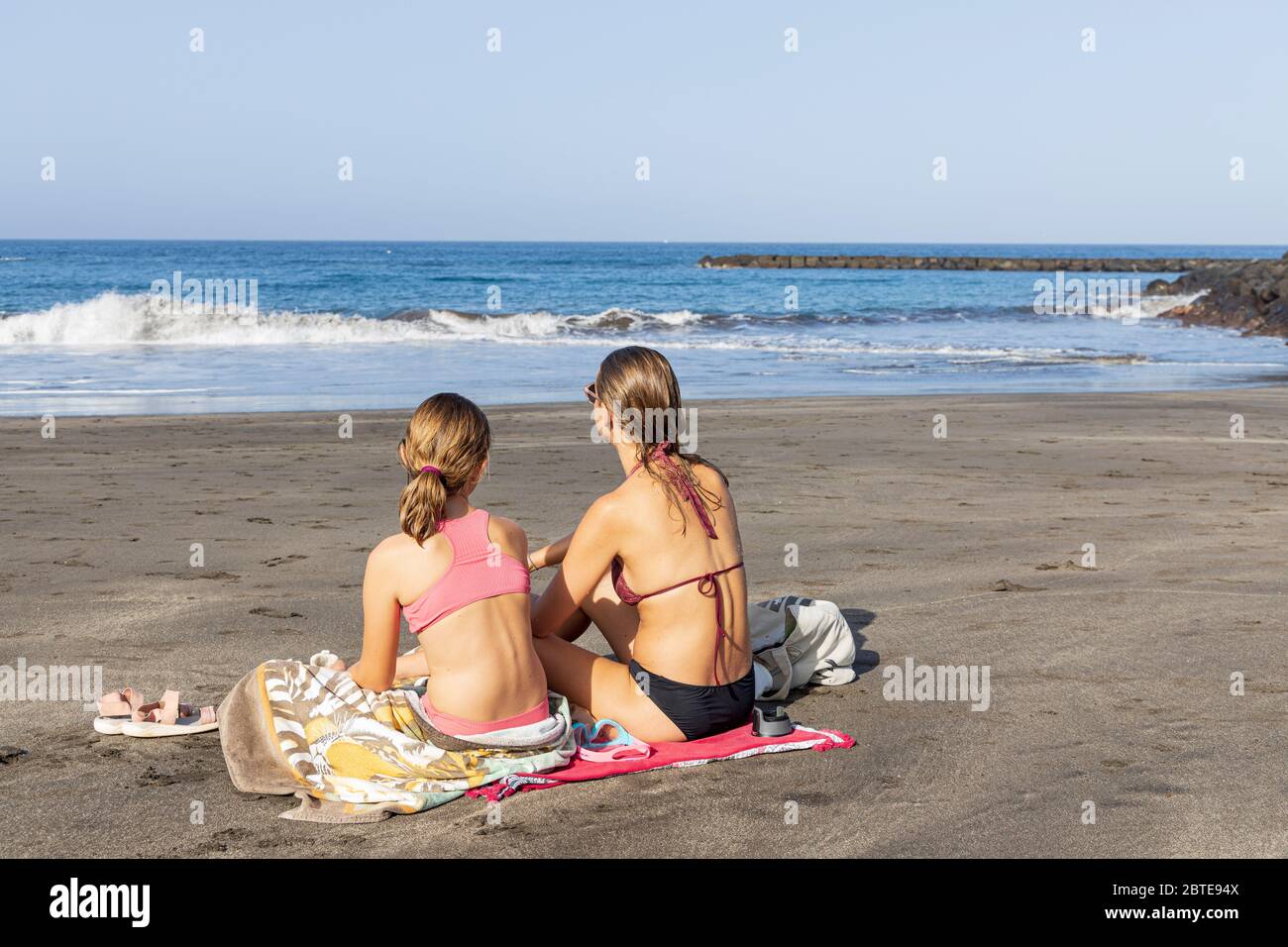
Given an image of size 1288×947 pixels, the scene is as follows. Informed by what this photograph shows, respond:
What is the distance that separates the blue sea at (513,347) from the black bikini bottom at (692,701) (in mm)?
11398

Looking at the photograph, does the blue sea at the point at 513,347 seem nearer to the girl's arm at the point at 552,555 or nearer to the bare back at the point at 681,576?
the girl's arm at the point at 552,555

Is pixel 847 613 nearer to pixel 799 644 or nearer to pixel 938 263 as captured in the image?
pixel 799 644

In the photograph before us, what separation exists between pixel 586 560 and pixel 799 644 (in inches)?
51.6

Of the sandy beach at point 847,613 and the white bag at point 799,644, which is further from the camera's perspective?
the white bag at point 799,644

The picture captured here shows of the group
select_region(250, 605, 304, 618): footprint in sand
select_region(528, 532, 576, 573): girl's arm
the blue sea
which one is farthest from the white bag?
the blue sea

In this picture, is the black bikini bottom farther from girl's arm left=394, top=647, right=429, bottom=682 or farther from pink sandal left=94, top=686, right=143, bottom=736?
pink sandal left=94, top=686, right=143, bottom=736

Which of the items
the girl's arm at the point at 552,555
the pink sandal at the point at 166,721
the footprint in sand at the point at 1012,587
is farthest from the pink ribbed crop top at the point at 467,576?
the footprint in sand at the point at 1012,587

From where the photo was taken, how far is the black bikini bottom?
4340mm

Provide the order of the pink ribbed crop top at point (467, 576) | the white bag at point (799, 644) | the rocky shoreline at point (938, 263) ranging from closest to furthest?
the pink ribbed crop top at point (467, 576), the white bag at point (799, 644), the rocky shoreline at point (938, 263)

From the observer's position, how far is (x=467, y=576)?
12.8 feet

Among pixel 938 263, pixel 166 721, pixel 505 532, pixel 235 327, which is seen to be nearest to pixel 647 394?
pixel 505 532

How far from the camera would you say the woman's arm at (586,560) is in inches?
165
